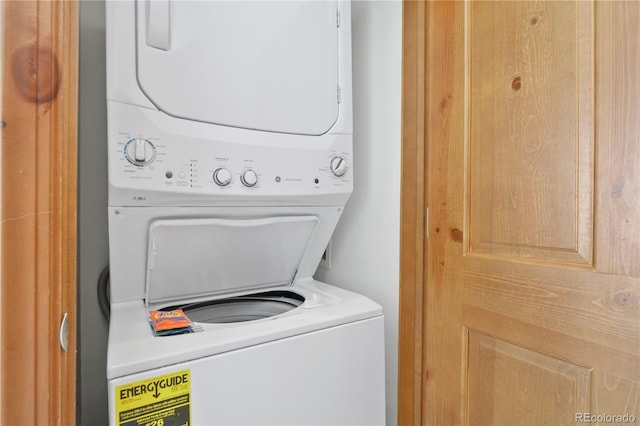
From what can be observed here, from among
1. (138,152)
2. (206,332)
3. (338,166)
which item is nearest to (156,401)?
(206,332)

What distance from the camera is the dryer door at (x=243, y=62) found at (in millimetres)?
968

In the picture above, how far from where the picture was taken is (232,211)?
1.15 metres

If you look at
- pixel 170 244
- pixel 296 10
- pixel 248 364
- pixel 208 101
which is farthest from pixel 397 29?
pixel 248 364

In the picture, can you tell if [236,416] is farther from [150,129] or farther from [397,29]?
[397,29]

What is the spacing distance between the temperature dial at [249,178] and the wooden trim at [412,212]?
59 cm

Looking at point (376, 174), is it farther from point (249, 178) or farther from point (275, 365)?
point (275, 365)

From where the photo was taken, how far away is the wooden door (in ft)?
2.59

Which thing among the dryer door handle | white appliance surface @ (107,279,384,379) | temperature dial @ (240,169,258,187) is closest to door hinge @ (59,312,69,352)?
white appliance surface @ (107,279,384,379)

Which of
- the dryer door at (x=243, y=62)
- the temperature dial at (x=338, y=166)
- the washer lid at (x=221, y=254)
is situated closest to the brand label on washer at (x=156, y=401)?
the washer lid at (x=221, y=254)

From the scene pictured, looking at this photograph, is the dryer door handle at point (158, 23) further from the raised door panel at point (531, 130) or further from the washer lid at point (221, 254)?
the raised door panel at point (531, 130)

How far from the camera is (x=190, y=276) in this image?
1205mm

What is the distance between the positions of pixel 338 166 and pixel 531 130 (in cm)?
64

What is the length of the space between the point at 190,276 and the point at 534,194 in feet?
3.76

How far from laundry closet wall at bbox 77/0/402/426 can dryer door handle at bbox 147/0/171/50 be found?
63 cm
